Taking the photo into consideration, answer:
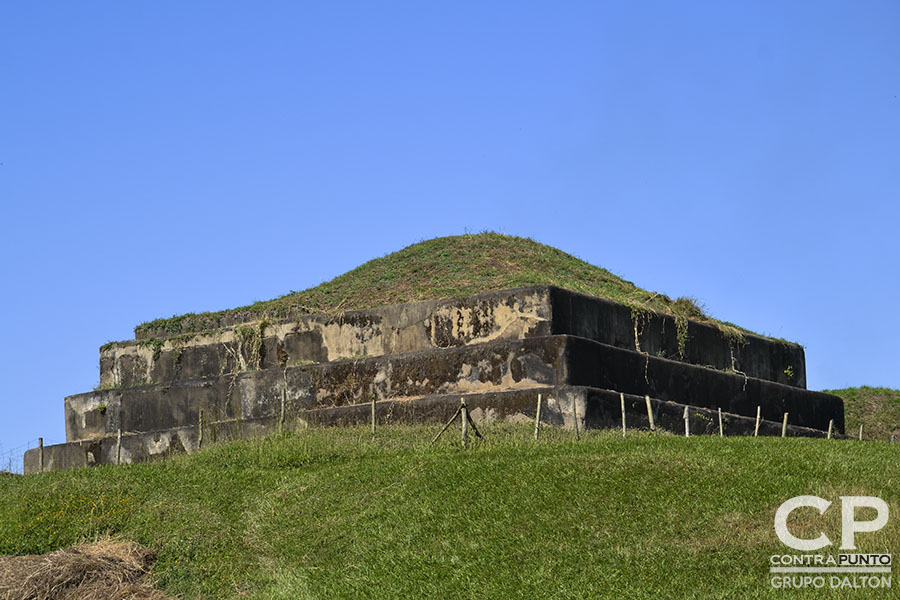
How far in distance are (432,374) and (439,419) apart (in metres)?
1.33

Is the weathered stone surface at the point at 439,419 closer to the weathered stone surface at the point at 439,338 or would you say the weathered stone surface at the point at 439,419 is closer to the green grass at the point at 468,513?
the green grass at the point at 468,513

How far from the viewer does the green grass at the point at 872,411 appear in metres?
36.8

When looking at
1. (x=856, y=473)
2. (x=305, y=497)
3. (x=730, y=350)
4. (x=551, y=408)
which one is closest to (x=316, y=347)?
(x=551, y=408)

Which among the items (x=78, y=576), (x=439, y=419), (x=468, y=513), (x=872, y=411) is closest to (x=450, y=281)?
(x=439, y=419)

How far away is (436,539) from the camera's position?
690 inches

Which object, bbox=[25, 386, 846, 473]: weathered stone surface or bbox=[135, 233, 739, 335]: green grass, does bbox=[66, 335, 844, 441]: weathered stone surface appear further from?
bbox=[135, 233, 739, 335]: green grass

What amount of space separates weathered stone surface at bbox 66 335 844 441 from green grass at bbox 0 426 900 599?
2198 mm

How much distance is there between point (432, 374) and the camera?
1046 inches

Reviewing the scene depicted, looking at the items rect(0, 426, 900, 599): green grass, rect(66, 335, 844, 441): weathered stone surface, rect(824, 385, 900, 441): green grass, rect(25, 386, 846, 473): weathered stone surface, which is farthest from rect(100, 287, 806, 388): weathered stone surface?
rect(824, 385, 900, 441): green grass

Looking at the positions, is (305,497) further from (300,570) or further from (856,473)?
(856,473)

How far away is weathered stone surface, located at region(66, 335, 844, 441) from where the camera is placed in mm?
25734

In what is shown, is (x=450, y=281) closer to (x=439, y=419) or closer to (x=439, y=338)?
(x=439, y=338)

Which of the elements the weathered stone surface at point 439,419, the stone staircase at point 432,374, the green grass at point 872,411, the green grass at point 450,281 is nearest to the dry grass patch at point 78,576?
the weathered stone surface at point 439,419

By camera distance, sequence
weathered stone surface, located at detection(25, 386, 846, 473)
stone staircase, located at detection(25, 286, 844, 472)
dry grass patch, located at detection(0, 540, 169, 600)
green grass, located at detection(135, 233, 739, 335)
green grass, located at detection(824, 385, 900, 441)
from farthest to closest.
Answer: green grass, located at detection(824, 385, 900, 441) < green grass, located at detection(135, 233, 739, 335) < stone staircase, located at detection(25, 286, 844, 472) < weathered stone surface, located at detection(25, 386, 846, 473) < dry grass patch, located at detection(0, 540, 169, 600)
